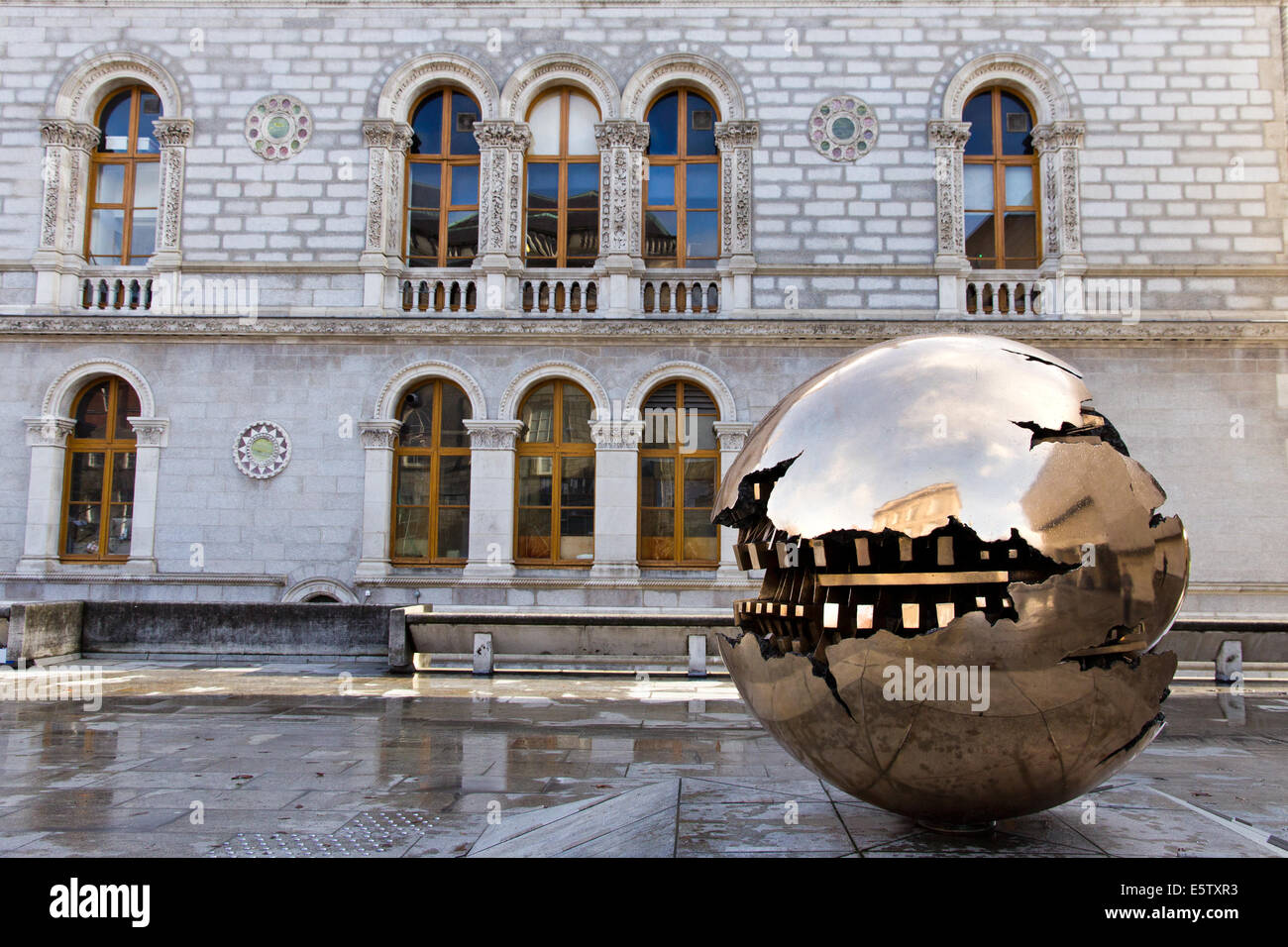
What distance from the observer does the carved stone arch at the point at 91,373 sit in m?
16.8

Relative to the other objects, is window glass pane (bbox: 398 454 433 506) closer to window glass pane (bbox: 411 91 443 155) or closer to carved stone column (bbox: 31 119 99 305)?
window glass pane (bbox: 411 91 443 155)

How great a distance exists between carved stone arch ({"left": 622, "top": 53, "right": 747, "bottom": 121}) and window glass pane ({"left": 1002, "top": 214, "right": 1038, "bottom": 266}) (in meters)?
5.51

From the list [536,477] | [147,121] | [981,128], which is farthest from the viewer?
[147,121]

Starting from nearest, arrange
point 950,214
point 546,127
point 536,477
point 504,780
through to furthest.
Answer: point 504,780 → point 950,214 → point 536,477 → point 546,127

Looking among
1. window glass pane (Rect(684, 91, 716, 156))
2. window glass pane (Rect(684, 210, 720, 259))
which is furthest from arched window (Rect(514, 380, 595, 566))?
window glass pane (Rect(684, 91, 716, 156))

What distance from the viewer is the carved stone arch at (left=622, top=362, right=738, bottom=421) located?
16.6m

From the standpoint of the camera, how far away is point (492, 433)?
16719 mm

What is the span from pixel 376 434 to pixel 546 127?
6.74 metres

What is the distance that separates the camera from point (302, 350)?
16.9 metres

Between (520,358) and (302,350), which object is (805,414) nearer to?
(520,358)

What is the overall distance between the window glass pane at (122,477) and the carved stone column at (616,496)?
28.2 ft

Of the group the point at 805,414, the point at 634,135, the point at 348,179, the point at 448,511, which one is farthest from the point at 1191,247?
the point at 805,414

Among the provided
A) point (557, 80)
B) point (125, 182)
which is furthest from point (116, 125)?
point (557, 80)

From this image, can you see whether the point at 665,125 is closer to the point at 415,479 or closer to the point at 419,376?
the point at 419,376
